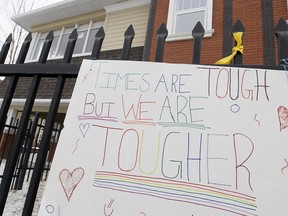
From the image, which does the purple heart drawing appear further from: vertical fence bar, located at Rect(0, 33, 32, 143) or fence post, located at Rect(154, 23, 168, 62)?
vertical fence bar, located at Rect(0, 33, 32, 143)

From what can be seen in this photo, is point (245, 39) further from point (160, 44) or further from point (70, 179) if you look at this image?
point (70, 179)

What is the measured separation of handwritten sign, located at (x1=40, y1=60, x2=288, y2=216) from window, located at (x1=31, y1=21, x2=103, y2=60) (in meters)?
7.84

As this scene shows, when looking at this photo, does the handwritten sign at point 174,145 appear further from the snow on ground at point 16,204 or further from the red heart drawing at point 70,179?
the snow on ground at point 16,204

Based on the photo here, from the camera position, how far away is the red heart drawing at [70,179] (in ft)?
3.02

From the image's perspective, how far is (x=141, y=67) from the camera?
1068 millimetres

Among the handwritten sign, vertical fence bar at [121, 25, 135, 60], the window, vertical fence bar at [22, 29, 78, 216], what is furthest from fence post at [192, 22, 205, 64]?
the window

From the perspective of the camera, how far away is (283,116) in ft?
2.81

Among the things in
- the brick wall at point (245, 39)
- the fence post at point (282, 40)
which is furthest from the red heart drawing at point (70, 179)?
the brick wall at point (245, 39)

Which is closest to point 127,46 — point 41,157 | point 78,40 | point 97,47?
point 97,47

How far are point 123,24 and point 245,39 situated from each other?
4.19 m

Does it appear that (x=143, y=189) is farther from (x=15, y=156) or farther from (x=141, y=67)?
(x=15, y=156)

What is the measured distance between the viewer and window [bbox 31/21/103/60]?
8578 mm

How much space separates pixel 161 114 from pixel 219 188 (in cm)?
35

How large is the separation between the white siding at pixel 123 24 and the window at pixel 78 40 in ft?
2.36
